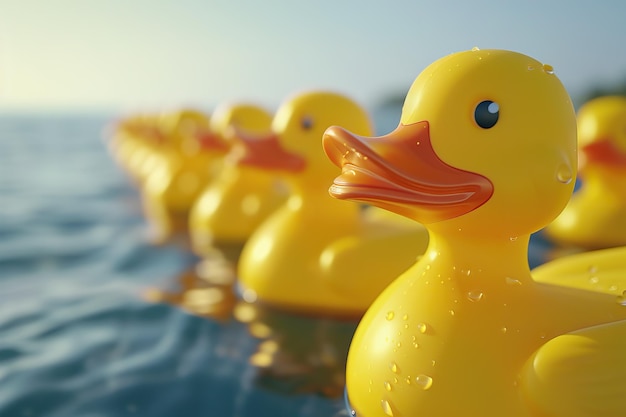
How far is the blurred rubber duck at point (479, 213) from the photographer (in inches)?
→ 88.1

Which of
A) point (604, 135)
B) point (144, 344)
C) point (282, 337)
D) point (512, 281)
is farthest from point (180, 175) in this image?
point (512, 281)

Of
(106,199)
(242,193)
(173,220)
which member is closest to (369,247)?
(242,193)

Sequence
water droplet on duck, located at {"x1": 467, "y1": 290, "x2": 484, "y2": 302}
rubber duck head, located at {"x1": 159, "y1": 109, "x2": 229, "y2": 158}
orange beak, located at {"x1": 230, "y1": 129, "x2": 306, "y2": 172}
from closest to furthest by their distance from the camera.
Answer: water droplet on duck, located at {"x1": 467, "y1": 290, "x2": 484, "y2": 302}, orange beak, located at {"x1": 230, "y1": 129, "x2": 306, "y2": 172}, rubber duck head, located at {"x1": 159, "y1": 109, "x2": 229, "y2": 158}

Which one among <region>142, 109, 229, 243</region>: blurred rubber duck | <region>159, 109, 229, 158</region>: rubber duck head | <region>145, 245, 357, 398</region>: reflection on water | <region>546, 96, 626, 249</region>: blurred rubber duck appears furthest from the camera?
<region>159, 109, 229, 158</region>: rubber duck head

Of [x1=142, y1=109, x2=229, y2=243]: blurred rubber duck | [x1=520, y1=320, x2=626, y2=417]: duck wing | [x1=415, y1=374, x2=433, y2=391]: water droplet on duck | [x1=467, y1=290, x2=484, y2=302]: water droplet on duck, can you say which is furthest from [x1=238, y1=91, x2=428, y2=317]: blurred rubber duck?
[x1=142, y1=109, x2=229, y2=243]: blurred rubber duck

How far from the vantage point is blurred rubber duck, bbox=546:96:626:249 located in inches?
225

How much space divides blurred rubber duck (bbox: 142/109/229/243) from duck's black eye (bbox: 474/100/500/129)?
4.60 metres

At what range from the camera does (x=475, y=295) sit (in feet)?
7.89

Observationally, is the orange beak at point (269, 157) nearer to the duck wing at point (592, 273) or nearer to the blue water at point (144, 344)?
the blue water at point (144, 344)

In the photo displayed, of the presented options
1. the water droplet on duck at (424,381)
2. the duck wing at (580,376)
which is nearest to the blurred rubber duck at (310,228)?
the water droplet on duck at (424,381)

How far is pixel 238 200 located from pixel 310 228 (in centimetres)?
204

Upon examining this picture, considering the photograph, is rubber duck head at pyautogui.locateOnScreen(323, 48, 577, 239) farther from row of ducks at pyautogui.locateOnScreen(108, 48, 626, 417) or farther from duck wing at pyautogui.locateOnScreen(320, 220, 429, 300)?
duck wing at pyautogui.locateOnScreen(320, 220, 429, 300)

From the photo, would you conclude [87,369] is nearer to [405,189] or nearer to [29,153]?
[405,189]

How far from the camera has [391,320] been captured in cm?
248
